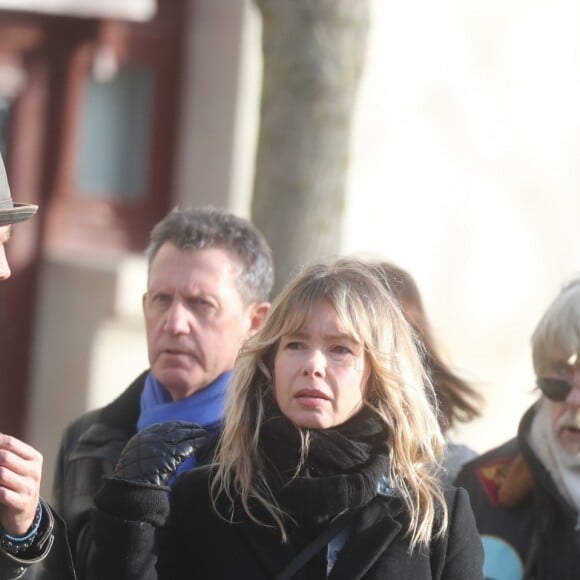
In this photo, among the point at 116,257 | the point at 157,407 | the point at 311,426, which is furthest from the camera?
the point at 116,257

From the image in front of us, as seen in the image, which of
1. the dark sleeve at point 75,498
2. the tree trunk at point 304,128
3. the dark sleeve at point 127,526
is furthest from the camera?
the tree trunk at point 304,128

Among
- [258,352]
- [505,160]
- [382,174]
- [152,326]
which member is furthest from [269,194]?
[505,160]

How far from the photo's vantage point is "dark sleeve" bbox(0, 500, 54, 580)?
111 inches

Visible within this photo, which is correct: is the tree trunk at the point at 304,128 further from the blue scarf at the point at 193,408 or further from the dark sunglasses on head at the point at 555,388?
the dark sunglasses on head at the point at 555,388

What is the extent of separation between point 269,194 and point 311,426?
2.31 m

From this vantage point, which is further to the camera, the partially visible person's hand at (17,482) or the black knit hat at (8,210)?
the black knit hat at (8,210)

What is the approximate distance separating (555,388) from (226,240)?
998 mm

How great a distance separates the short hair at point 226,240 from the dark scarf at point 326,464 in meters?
0.93

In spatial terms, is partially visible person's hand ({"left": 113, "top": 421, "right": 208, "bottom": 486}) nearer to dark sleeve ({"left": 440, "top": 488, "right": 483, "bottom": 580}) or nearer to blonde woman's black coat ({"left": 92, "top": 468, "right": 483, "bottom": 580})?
blonde woman's black coat ({"left": 92, "top": 468, "right": 483, "bottom": 580})

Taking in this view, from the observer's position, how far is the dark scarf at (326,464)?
9.66ft

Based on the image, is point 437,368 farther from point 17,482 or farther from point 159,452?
point 17,482

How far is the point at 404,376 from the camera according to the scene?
10.3 ft

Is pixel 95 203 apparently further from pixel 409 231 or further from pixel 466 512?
pixel 466 512

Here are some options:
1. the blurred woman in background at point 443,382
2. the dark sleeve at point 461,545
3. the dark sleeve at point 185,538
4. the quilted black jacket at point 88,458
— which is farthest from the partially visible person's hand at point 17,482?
the blurred woman in background at point 443,382
